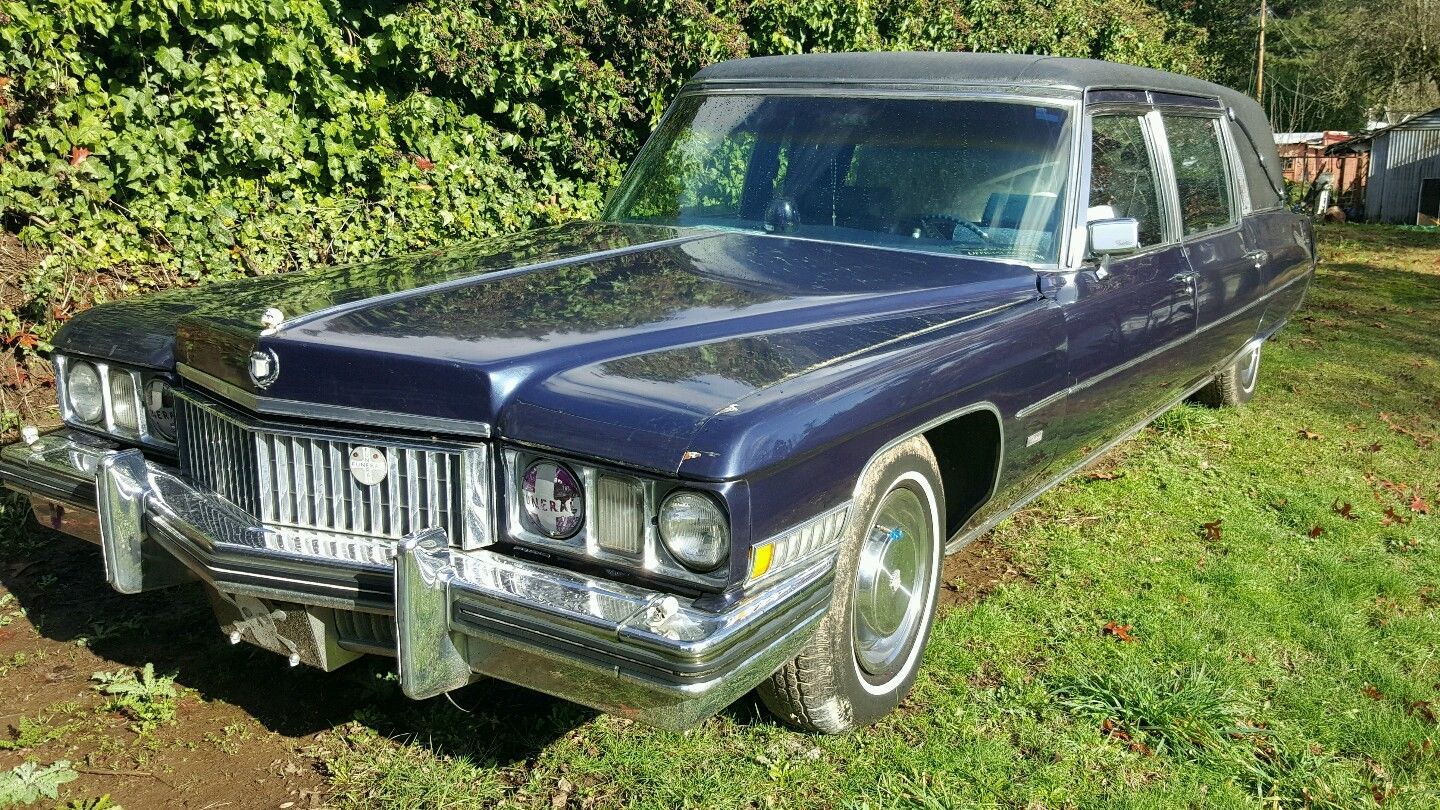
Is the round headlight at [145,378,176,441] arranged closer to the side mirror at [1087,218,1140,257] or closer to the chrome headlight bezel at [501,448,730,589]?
the chrome headlight bezel at [501,448,730,589]

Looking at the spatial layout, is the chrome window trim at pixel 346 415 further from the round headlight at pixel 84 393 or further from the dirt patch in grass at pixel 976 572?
the dirt patch in grass at pixel 976 572

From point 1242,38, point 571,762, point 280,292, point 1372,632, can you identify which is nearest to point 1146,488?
point 1372,632

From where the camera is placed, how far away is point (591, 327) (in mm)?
3080

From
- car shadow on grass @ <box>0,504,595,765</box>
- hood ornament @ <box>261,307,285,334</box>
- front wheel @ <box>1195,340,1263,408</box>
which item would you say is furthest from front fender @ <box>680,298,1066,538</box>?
front wheel @ <box>1195,340,1263,408</box>

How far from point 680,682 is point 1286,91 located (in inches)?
1881

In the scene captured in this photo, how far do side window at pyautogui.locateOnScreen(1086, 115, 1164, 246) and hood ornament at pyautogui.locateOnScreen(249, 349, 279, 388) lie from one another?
2.69m

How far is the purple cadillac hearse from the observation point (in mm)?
2561

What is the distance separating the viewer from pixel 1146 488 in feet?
18.2

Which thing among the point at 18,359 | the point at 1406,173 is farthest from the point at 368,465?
the point at 1406,173

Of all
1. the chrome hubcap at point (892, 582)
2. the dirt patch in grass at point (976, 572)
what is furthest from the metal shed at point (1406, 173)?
the chrome hubcap at point (892, 582)

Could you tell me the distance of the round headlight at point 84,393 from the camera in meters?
3.64

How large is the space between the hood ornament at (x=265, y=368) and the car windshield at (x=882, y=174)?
198cm

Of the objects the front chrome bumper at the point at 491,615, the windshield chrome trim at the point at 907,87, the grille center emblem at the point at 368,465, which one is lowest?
the front chrome bumper at the point at 491,615

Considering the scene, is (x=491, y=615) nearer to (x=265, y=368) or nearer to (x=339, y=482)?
Answer: (x=339, y=482)
